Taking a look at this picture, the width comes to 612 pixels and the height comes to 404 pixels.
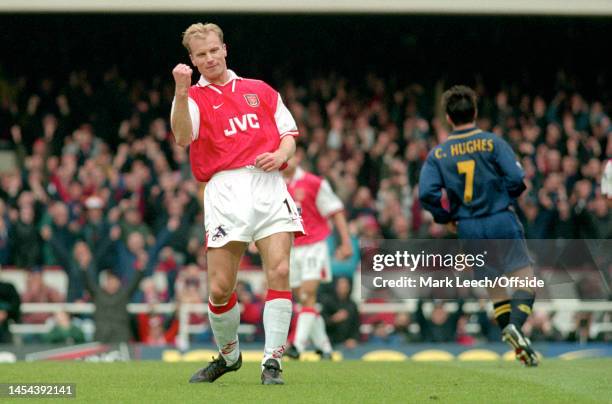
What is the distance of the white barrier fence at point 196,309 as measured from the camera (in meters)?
17.1

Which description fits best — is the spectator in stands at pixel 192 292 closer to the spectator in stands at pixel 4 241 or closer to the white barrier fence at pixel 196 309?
the white barrier fence at pixel 196 309

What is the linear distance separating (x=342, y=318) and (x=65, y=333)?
12.9 feet

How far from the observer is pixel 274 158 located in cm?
809

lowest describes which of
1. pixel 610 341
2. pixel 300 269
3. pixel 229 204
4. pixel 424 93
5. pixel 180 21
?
pixel 610 341

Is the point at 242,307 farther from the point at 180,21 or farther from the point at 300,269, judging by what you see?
the point at 180,21

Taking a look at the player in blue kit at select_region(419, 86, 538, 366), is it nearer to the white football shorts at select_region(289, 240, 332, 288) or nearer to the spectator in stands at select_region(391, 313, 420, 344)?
the white football shorts at select_region(289, 240, 332, 288)

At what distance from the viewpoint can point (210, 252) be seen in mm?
8172

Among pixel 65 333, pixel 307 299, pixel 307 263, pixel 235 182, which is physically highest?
pixel 235 182

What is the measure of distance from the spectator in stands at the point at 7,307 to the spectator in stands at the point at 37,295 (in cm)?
101

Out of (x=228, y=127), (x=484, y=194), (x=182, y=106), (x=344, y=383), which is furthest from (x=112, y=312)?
(x=182, y=106)

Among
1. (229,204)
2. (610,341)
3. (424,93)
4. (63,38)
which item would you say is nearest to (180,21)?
(63,38)

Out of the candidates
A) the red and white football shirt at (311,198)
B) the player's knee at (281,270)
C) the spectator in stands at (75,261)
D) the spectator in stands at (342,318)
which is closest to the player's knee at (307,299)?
the red and white football shirt at (311,198)

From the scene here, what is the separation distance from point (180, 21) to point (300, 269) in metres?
13.9

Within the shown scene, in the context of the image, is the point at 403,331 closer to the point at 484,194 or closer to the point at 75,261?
the point at 75,261
